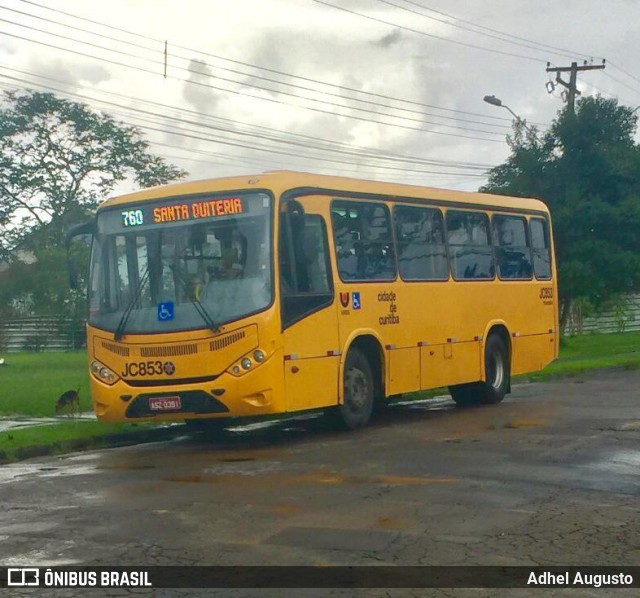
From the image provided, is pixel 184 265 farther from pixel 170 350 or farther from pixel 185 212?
pixel 170 350

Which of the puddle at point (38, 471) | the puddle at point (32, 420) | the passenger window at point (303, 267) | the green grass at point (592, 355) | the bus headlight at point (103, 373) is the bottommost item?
the green grass at point (592, 355)

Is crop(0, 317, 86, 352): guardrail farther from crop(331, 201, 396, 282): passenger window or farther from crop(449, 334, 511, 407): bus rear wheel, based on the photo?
crop(331, 201, 396, 282): passenger window

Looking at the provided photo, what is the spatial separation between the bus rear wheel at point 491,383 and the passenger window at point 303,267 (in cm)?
533

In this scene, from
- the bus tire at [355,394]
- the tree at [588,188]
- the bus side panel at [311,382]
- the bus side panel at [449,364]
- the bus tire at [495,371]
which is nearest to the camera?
the bus side panel at [311,382]

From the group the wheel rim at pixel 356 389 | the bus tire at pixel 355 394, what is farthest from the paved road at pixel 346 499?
the wheel rim at pixel 356 389

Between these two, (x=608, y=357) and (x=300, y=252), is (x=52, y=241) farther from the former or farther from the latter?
(x=300, y=252)

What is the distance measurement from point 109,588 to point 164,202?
29.8 feet

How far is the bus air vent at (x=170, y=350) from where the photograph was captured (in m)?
15.2

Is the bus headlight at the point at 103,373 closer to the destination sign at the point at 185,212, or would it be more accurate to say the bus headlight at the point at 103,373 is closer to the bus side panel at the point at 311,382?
the destination sign at the point at 185,212

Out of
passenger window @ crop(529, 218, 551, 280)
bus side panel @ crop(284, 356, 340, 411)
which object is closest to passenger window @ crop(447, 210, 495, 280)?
passenger window @ crop(529, 218, 551, 280)

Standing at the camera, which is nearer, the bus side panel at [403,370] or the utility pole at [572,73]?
the bus side panel at [403,370]

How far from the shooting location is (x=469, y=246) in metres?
20.4

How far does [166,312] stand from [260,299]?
1.19 meters

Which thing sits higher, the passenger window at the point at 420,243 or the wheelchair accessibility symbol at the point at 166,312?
the passenger window at the point at 420,243
